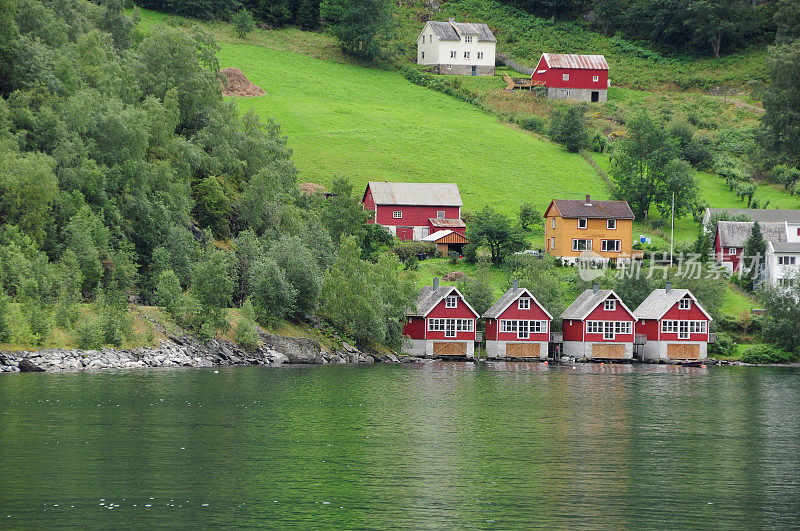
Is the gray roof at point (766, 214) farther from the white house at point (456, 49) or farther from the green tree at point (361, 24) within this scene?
the green tree at point (361, 24)

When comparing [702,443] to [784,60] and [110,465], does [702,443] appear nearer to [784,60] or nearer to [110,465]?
[110,465]

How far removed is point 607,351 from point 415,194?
3096 cm

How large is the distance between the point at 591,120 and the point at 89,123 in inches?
3187

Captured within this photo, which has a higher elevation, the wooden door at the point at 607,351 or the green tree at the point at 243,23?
the green tree at the point at 243,23

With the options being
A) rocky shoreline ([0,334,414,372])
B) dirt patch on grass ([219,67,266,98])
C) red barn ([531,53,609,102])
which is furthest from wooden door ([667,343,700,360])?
dirt patch on grass ([219,67,266,98])

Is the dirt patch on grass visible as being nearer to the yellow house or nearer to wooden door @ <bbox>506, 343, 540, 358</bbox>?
the yellow house

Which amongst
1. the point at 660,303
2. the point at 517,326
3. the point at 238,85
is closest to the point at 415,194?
the point at 517,326

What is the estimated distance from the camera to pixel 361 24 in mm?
152125

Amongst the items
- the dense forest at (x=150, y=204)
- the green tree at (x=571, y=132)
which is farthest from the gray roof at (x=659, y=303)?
the green tree at (x=571, y=132)

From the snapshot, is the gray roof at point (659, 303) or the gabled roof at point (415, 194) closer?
the gray roof at point (659, 303)

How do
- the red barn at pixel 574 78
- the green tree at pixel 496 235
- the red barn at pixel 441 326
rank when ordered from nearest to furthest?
the red barn at pixel 441 326 → the green tree at pixel 496 235 → the red barn at pixel 574 78

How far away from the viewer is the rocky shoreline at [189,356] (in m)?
61.0

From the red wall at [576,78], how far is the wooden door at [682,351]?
225 ft

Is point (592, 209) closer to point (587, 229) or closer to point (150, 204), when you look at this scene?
point (587, 229)
